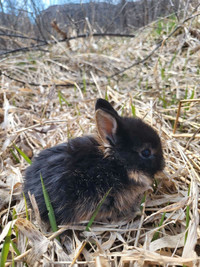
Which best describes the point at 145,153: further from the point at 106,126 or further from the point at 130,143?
the point at 106,126

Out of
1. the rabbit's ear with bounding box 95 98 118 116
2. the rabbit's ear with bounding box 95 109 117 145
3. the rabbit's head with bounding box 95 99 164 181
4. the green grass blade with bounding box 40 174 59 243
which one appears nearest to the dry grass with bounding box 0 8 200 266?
the green grass blade with bounding box 40 174 59 243

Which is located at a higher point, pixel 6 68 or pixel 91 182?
pixel 6 68

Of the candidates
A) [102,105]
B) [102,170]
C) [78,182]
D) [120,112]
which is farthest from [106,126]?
[120,112]

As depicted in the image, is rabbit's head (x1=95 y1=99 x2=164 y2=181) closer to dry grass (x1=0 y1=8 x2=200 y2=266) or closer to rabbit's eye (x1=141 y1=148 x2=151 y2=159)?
rabbit's eye (x1=141 y1=148 x2=151 y2=159)

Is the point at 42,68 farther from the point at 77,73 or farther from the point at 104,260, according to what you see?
the point at 104,260

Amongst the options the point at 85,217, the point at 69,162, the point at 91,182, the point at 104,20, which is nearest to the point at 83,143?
the point at 69,162

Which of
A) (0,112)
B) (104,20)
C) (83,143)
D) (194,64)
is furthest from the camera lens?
(104,20)
